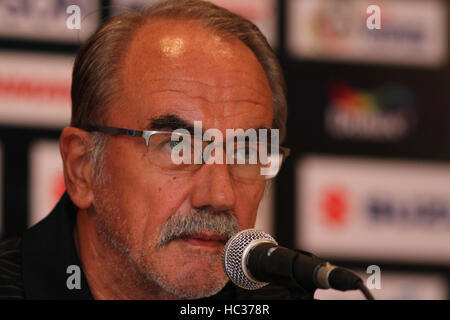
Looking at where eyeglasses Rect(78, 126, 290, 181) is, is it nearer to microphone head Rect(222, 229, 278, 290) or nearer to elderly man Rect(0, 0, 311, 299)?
elderly man Rect(0, 0, 311, 299)

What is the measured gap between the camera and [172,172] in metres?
2.03

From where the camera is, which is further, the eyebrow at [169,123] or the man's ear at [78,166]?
the man's ear at [78,166]

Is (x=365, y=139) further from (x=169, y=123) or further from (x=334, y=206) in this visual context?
(x=169, y=123)

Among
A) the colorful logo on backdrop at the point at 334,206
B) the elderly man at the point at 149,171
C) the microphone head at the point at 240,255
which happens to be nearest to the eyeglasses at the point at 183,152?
the elderly man at the point at 149,171

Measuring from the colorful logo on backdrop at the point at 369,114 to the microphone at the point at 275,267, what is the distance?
225 cm

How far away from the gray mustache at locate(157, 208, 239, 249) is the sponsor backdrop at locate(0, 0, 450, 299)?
1.72m

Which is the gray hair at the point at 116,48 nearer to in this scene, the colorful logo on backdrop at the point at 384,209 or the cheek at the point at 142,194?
Result: the cheek at the point at 142,194

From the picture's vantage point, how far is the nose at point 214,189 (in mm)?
1944

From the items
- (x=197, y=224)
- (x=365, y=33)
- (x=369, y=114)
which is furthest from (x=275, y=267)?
(x=365, y=33)

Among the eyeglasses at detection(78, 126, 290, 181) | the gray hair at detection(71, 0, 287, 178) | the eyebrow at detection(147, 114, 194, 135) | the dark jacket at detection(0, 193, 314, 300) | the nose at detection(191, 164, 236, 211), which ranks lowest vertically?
the dark jacket at detection(0, 193, 314, 300)

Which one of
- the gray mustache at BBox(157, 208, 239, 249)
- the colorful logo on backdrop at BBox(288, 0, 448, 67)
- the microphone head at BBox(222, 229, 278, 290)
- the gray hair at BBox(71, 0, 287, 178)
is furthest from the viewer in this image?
the colorful logo on backdrop at BBox(288, 0, 448, 67)

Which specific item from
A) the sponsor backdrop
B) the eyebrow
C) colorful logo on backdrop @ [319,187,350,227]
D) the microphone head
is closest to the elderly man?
the eyebrow

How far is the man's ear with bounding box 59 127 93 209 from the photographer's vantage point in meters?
2.18

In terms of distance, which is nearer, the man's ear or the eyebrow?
the eyebrow
